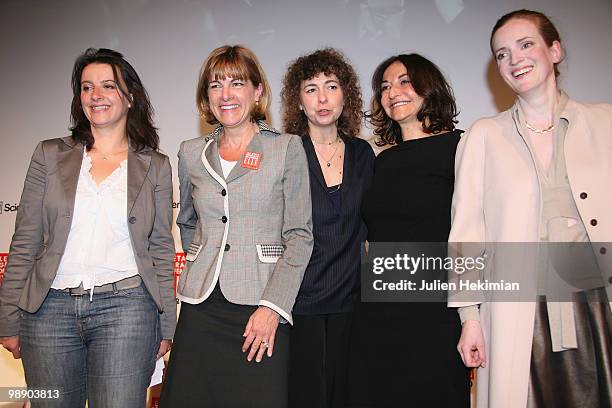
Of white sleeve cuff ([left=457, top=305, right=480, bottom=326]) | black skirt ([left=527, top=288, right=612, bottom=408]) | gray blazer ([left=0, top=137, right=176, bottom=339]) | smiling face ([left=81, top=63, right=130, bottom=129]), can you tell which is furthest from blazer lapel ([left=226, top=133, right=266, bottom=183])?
black skirt ([left=527, top=288, right=612, bottom=408])

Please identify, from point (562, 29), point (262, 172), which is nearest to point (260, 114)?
point (262, 172)

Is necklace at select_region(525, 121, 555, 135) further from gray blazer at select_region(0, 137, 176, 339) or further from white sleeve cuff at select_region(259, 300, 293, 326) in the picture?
gray blazer at select_region(0, 137, 176, 339)

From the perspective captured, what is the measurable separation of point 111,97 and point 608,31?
3264mm

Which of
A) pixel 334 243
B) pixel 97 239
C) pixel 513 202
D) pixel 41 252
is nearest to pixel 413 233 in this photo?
pixel 334 243

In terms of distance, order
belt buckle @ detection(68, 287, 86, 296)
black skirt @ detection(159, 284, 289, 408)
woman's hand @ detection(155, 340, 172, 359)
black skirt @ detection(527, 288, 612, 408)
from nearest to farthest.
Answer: black skirt @ detection(527, 288, 612, 408), black skirt @ detection(159, 284, 289, 408), belt buckle @ detection(68, 287, 86, 296), woman's hand @ detection(155, 340, 172, 359)

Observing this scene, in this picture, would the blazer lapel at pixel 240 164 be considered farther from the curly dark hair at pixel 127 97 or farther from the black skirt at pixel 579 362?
the black skirt at pixel 579 362

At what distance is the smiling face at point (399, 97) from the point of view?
8.20 ft

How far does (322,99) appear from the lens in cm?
254

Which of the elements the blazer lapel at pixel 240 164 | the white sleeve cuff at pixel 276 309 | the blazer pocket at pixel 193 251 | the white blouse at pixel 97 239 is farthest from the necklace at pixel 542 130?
the white blouse at pixel 97 239

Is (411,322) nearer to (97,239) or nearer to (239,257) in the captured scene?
(239,257)

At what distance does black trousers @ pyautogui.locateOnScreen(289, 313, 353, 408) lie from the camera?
2223mm

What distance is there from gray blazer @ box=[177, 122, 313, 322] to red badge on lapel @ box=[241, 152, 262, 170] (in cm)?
1

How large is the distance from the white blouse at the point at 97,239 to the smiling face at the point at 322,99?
0.94 meters

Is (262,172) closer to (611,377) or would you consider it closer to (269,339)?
(269,339)
